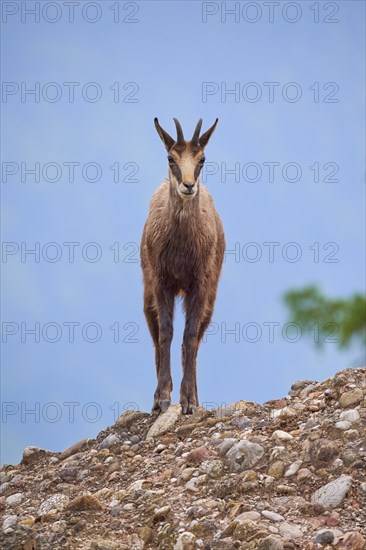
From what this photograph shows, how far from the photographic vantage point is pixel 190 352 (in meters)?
12.0

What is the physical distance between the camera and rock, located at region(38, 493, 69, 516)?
32.9 ft

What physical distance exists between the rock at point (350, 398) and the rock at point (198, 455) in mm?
1666

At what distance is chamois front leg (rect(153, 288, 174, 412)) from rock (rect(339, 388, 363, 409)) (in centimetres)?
252

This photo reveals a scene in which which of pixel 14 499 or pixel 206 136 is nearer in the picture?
pixel 14 499

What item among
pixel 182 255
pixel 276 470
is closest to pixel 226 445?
pixel 276 470

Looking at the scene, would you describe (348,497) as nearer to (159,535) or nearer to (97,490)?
(159,535)

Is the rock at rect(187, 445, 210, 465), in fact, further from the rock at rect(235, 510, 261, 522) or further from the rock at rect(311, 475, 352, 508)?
the rock at rect(311, 475, 352, 508)

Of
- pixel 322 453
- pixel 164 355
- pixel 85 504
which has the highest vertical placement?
pixel 164 355

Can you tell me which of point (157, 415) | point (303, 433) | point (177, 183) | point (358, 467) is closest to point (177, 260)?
point (177, 183)

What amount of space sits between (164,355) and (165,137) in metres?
2.93

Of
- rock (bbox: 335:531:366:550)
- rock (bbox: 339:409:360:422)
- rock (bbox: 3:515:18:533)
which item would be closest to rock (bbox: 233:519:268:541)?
rock (bbox: 335:531:366:550)

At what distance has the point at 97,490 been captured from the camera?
34.3 ft

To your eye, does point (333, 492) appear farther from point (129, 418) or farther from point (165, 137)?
point (165, 137)

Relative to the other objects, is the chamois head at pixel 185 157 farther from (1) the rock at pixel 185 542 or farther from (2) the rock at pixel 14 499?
→ (1) the rock at pixel 185 542
